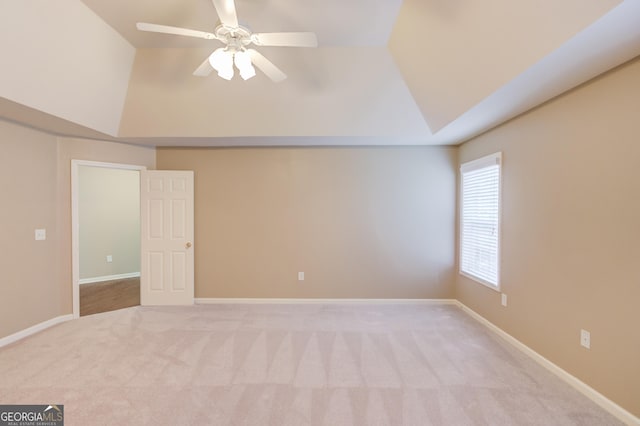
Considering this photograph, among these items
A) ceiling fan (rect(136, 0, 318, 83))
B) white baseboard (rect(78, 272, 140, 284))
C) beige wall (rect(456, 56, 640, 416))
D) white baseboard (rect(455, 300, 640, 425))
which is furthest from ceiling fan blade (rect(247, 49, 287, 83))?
white baseboard (rect(78, 272, 140, 284))

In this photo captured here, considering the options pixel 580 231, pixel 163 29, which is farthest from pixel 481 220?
pixel 163 29

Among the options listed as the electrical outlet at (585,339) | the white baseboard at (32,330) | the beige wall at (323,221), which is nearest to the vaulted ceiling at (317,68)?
the beige wall at (323,221)

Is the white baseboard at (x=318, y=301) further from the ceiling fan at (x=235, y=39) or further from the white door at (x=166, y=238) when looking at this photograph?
the ceiling fan at (x=235, y=39)

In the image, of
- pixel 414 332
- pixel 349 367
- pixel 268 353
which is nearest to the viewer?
pixel 349 367

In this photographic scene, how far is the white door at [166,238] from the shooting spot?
4090 millimetres

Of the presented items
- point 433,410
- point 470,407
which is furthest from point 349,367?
point 470,407

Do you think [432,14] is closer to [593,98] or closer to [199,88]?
[593,98]

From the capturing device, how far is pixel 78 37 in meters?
2.55

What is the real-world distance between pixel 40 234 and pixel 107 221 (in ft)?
8.22

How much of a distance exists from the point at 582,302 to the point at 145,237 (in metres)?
5.11

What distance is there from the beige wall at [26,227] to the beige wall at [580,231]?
216 inches

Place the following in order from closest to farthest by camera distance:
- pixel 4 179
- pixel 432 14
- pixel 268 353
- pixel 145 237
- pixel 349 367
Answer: pixel 432 14 → pixel 349 367 → pixel 268 353 → pixel 4 179 → pixel 145 237

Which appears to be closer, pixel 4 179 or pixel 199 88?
pixel 4 179

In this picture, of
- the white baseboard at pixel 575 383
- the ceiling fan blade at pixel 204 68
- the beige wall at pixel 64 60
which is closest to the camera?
the white baseboard at pixel 575 383
